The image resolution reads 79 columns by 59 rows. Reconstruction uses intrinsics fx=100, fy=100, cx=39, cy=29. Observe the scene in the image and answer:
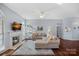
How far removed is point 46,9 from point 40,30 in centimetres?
61

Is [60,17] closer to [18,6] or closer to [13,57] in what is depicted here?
[18,6]

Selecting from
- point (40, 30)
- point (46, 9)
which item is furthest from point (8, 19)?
point (46, 9)

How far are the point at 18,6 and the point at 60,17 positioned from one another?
1.20 metres

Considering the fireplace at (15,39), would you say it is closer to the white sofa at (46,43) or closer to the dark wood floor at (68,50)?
the dark wood floor at (68,50)

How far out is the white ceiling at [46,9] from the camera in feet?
8.80

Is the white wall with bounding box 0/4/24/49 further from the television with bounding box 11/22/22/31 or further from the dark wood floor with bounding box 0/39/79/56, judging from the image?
the dark wood floor with bounding box 0/39/79/56

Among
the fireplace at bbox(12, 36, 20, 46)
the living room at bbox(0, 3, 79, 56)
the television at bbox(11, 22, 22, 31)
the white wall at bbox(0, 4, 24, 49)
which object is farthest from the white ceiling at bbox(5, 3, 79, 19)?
the fireplace at bbox(12, 36, 20, 46)

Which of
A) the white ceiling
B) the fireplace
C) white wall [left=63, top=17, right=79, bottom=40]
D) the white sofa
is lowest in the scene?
the white sofa

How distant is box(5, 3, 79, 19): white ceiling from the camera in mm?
2682

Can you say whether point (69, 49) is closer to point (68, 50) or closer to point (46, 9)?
point (68, 50)

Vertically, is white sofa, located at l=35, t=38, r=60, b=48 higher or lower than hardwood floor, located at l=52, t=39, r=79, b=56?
higher

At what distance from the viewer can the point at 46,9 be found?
2.79 meters

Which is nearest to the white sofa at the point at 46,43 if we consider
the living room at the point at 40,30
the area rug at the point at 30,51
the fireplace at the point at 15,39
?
the living room at the point at 40,30

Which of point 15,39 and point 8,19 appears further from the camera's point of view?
point 15,39
